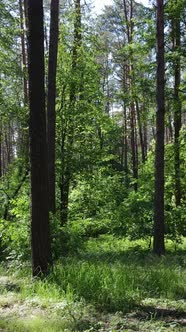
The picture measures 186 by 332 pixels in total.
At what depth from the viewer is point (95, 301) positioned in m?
5.40

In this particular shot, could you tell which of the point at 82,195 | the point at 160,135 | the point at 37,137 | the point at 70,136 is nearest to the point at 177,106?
the point at 160,135

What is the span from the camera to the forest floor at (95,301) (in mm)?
4562

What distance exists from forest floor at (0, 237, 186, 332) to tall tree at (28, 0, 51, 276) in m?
0.52

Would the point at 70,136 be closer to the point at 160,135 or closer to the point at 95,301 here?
the point at 160,135

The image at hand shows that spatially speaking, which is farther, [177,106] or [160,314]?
[177,106]

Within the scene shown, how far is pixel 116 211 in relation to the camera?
553 inches

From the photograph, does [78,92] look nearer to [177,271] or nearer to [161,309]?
[177,271]

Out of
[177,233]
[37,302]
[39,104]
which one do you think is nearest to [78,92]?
[177,233]

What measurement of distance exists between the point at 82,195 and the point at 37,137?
8.97m

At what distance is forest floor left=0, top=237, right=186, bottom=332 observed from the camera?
4562mm

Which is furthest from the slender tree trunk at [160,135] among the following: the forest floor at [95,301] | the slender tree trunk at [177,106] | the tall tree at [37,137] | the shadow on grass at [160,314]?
the shadow on grass at [160,314]

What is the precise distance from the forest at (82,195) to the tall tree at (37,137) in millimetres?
17

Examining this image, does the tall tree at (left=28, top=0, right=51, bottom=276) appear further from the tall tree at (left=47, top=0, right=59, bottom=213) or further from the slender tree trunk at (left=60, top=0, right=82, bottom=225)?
the slender tree trunk at (left=60, top=0, right=82, bottom=225)

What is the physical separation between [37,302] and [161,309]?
1674 millimetres
